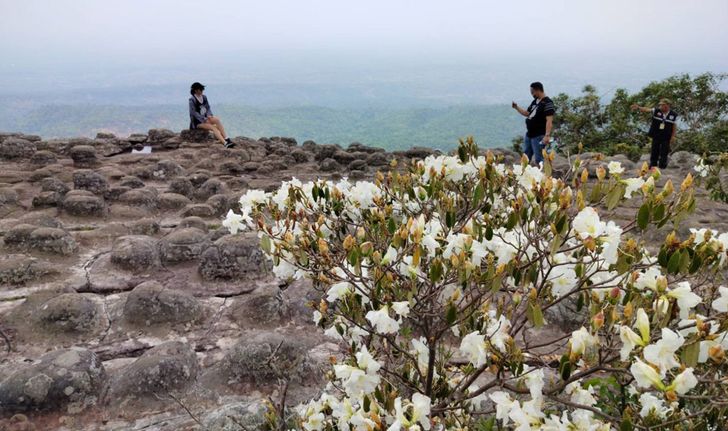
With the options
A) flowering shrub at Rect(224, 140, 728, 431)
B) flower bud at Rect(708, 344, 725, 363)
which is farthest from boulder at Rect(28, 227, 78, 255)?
flower bud at Rect(708, 344, 725, 363)

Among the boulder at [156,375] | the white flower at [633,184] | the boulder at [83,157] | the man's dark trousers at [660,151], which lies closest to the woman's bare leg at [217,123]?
the boulder at [83,157]

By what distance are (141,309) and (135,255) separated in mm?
1039

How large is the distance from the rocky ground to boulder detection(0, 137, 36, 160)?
3.66 feet

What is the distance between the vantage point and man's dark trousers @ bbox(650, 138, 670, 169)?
9.34m

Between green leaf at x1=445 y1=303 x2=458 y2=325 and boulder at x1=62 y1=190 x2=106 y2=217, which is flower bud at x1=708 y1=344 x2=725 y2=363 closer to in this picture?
green leaf at x1=445 y1=303 x2=458 y2=325

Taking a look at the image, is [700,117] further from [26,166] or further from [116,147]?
[26,166]

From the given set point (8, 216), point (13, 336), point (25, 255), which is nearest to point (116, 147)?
point (8, 216)

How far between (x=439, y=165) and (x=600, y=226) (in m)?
1.13

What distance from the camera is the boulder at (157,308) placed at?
3886 mm

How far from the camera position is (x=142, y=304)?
390 cm

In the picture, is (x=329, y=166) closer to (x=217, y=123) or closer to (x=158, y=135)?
(x=217, y=123)

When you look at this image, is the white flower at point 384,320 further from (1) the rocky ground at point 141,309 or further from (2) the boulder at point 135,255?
(2) the boulder at point 135,255

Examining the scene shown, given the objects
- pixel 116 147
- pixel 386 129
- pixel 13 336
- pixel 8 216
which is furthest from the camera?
pixel 386 129

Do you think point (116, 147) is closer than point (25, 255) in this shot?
No
